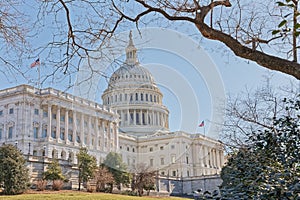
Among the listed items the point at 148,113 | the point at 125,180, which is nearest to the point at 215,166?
the point at 148,113

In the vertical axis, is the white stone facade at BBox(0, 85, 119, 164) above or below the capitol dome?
below

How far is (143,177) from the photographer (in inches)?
1849

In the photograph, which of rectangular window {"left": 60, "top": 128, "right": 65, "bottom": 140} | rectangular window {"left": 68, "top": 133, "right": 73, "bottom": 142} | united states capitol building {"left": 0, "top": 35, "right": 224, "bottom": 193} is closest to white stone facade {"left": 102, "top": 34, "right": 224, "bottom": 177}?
united states capitol building {"left": 0, "top": 35, "right": 224, "bottom": 193}

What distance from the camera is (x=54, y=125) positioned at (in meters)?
62.8

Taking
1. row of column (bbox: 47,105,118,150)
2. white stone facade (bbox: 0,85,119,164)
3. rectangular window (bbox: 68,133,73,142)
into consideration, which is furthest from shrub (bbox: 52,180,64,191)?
rectangular window (bbox: 68,133,73,142)

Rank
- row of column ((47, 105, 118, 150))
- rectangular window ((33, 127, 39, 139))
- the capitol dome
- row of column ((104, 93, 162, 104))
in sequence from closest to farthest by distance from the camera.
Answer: rectangular window ((33, 127, 39, 139)), row of column ((47, 105, 118, 150)), the capitol dome, row of column ((104, 93, 162, 104))

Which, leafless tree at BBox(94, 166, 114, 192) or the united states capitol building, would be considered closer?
leafless tree at BBox(94, 166, 114, 192)

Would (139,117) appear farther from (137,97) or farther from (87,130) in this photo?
(87,130)

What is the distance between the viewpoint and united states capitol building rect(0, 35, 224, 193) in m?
57.0

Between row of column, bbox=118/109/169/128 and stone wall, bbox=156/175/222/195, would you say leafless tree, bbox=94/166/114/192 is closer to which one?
stone wall, bbox=156/175/222/195

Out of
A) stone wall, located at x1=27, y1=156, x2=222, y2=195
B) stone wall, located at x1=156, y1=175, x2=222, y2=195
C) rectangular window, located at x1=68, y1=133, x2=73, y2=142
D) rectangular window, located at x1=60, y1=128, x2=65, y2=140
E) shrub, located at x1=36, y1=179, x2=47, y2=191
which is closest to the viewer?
shrub, located at x1=36, y1=179, x2=47, y2=191

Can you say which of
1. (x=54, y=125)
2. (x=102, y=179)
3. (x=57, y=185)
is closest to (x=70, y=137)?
(x=54, y=125)


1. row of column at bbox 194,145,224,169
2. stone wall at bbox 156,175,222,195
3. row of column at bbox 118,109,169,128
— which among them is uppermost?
row of column at bbox 118,109,169,128

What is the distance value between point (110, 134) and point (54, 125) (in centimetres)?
1315
